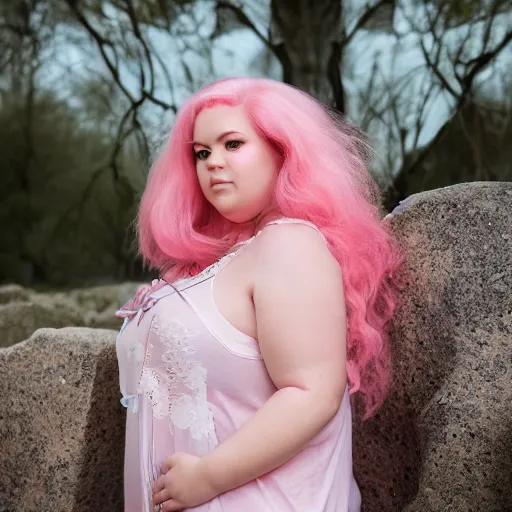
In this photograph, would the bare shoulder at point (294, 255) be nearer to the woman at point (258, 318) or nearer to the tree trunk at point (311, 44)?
the woman at point (258, 318)

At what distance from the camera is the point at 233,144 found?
110 centimetres

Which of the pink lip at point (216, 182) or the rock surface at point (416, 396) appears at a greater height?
the pink lip at point (216, 182)

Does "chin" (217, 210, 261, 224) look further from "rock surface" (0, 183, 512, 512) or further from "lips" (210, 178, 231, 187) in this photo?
"rock surface" (0, 183, 512, 512)

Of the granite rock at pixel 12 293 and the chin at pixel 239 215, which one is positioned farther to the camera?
the granite rock at pixel 12 293

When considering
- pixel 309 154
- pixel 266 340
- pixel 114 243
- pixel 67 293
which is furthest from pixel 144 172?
pixel 266 340

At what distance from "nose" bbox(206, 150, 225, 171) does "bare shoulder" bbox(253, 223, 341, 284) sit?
148 millimetres

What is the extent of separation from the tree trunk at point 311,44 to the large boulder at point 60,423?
1.38 m

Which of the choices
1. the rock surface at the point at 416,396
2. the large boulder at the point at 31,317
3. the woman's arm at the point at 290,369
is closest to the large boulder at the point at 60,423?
the rock surface at the point at 416,396

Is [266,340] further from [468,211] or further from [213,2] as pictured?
[213,2]

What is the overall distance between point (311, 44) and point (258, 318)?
171cm

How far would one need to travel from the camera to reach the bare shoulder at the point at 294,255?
971 mm

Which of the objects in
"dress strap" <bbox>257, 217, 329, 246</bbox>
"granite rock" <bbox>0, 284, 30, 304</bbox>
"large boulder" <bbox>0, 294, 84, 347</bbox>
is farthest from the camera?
"granite rock" <bbox>0, 284, 30, 304</bbox>

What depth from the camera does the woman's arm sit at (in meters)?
0.93

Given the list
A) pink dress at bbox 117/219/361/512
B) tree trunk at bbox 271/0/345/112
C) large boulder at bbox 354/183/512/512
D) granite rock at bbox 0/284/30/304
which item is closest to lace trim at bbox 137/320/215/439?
pink dress at bbox 117/219/361/512
